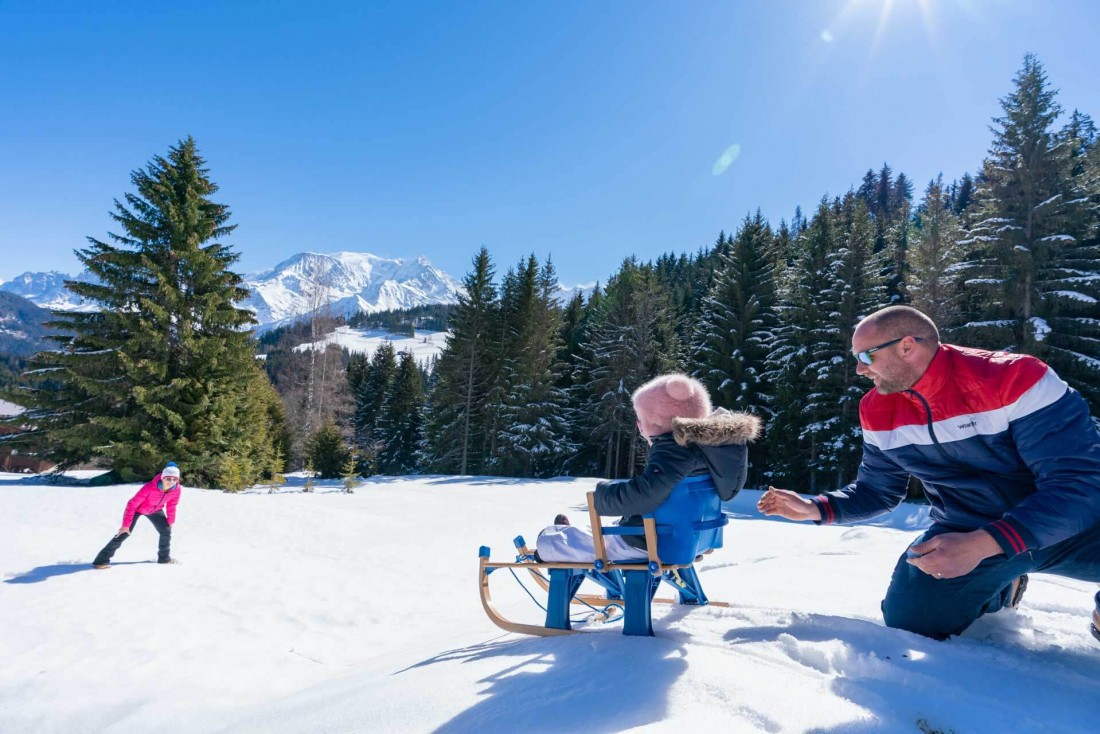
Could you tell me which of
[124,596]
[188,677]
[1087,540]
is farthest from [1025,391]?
[124,596]

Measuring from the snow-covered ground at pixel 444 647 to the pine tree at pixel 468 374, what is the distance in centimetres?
1799

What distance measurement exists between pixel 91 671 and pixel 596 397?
25991 mm

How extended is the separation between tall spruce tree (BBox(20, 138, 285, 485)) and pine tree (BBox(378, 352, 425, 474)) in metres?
23.0

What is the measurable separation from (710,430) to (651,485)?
0.42 meters

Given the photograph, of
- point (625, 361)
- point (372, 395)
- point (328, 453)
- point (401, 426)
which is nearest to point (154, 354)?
point (328, 453)

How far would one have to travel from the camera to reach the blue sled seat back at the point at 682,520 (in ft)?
9.39

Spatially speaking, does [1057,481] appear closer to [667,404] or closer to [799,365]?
[667,404]

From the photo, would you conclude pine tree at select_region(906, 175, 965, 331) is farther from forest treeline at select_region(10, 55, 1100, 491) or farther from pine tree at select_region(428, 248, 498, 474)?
pine tree at select_region(428, 248, 498, 474)

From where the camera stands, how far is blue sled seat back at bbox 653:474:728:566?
286 cm

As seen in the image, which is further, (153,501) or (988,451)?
(153,501)

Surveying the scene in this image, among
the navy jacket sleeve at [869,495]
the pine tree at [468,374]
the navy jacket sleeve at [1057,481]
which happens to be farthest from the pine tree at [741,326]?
the navy jacket sleeve at [1057,481]

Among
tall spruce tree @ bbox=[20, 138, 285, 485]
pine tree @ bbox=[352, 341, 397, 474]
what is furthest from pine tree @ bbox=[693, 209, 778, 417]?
pine tree @ bbox=[352, 341, 397, 474]

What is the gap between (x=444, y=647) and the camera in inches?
155

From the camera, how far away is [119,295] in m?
15.4
